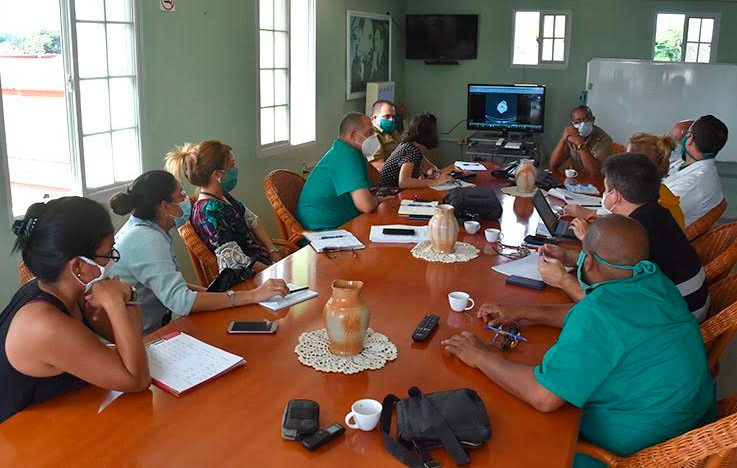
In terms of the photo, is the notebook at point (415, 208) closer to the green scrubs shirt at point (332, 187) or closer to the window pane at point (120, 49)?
the green scrubs shirt at point (332, 187)

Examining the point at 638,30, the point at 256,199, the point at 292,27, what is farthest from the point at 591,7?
the point at 256,199

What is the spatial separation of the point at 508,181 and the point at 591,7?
11.7 ft

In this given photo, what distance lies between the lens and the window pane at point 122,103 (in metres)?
3.81

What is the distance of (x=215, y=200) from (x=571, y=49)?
550 cm

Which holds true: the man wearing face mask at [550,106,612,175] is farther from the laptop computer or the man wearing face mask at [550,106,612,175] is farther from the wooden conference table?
the wooden conference table

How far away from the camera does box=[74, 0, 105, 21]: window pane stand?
355cm

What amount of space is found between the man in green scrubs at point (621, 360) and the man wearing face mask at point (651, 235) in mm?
603

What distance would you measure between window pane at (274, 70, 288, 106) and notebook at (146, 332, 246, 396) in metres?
3.86

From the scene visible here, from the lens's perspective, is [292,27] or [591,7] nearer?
[292,27]

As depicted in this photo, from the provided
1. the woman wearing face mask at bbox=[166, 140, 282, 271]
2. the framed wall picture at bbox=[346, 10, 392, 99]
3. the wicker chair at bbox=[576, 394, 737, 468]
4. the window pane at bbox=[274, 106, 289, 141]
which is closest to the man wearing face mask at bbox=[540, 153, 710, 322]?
the wicker chair at bbox=[576, 394, 737, 468]

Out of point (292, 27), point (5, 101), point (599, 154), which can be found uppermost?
point (292, 27)

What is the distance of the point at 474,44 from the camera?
24.9ft

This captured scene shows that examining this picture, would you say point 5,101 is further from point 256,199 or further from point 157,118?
point 256,199

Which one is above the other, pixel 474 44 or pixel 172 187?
pixel 474 44
